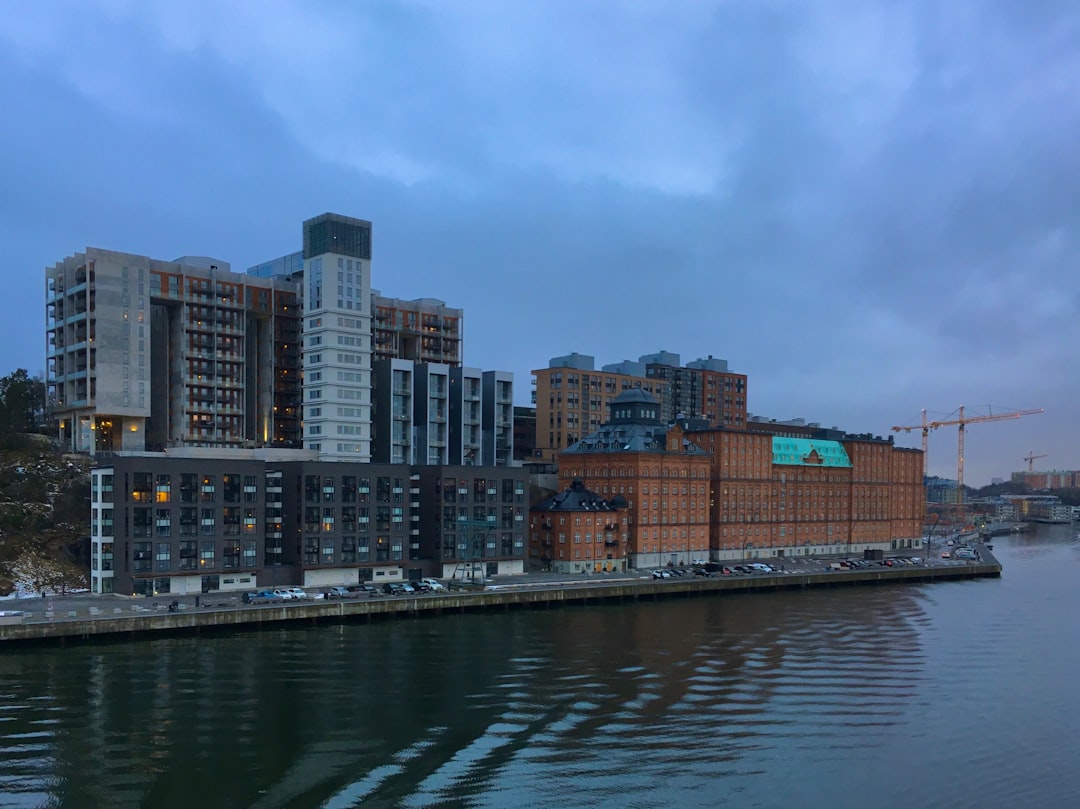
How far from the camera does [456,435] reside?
12025 centimetres

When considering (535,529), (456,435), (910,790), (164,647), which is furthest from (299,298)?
(910,790)

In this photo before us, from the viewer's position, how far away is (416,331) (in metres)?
132

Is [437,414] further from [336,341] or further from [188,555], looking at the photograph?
[188,555]

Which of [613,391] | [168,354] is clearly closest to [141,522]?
[168,354]

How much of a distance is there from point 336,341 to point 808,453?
68989mm

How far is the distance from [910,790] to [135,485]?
6020cm

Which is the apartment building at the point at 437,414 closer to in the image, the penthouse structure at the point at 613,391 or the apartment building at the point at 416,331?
the apartment building at the point at 416,331

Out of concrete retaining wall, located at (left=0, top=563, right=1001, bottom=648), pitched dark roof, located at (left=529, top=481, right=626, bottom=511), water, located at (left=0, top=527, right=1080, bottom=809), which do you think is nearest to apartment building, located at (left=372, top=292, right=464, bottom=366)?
pitched dark roof, located at (left=529, top=481, right=626, bottom=511)

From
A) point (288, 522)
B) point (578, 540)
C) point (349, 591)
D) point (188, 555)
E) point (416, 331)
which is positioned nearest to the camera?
point (188, 555)

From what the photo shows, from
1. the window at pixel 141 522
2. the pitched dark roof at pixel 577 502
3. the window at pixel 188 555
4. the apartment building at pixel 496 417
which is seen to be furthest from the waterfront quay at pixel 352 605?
the apartment building at pixel 496 417

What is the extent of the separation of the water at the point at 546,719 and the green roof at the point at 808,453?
56.7m

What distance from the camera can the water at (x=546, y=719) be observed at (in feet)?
123

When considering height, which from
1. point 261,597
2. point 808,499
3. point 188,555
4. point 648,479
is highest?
point 648,479

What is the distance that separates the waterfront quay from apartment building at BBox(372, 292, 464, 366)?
46468 mm
